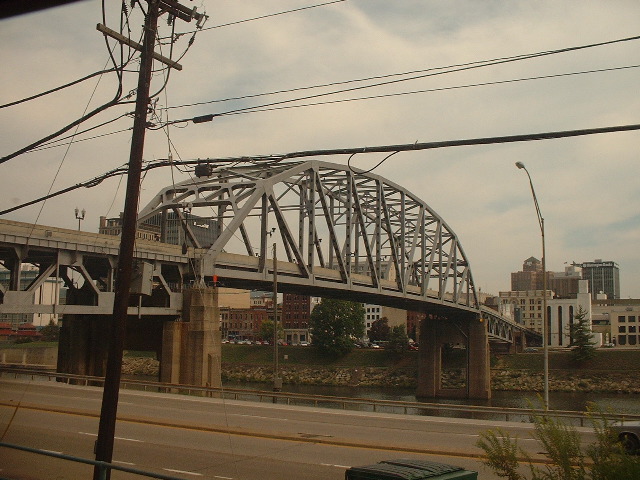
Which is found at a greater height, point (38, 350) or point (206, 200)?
point (206, 200)

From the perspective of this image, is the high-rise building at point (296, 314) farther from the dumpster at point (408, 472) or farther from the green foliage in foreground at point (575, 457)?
the dumpster at point (408, 472)

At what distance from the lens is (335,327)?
119 m

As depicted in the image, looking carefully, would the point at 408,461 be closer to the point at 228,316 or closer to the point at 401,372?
the point at 401,372

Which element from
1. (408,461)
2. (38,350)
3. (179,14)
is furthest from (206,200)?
(38,350)

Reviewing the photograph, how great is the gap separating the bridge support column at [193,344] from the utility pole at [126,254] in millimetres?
28279

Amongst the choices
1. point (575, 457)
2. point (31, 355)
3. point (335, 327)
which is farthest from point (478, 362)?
point (575, 457)

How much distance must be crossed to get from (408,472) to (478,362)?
86.4m

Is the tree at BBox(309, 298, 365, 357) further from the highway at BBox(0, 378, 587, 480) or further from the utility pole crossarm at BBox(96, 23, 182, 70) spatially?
the utility pole crossarm at BBox(96, 23, 182, 70)

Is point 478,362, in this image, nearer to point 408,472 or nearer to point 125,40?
point 125,40

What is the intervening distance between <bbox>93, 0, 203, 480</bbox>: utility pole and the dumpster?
5417mm

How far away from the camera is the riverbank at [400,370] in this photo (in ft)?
316

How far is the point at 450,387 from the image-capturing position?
10238 cm

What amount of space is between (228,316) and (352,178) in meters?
116

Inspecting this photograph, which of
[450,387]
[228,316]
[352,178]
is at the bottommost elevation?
[450,387]
